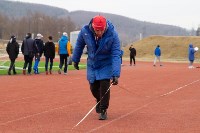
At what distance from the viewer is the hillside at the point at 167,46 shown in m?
76.0

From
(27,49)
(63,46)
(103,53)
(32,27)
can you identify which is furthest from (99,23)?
(32,27)

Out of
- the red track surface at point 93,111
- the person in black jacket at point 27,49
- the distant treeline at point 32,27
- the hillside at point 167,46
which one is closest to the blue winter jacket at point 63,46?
the person in black jacket at point 27,49

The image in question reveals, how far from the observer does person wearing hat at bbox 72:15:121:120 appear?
8.43m

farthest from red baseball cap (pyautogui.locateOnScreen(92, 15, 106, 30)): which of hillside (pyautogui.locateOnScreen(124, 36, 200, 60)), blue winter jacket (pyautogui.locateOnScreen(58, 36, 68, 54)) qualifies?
hillside (pyautogui.locateOnScreen(124, 36, 200, 60))

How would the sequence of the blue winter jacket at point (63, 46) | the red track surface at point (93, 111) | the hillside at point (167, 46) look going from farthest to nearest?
the hillside at point (167, 46) < the blue winter jacket at point (63, 46) < the red track surface at point (93, 111)

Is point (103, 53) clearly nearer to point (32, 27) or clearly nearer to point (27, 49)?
point (27, 49)

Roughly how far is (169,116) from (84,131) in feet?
7.36

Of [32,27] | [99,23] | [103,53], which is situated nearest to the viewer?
[99,23]

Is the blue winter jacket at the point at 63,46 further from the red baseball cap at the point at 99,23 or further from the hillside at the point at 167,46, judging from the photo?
the hillside at the point at 167,46

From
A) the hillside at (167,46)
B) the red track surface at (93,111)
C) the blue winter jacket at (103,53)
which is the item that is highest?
the blue winter jacket at (103,53)

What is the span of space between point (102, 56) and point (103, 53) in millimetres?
63

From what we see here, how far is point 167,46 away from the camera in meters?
82.5

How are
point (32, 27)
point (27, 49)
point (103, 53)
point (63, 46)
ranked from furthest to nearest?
point (32, 27)
point (27, 49)
point (63, 46)
point (103, 53)

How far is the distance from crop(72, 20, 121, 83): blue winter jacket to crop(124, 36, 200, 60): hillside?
65.1 m
